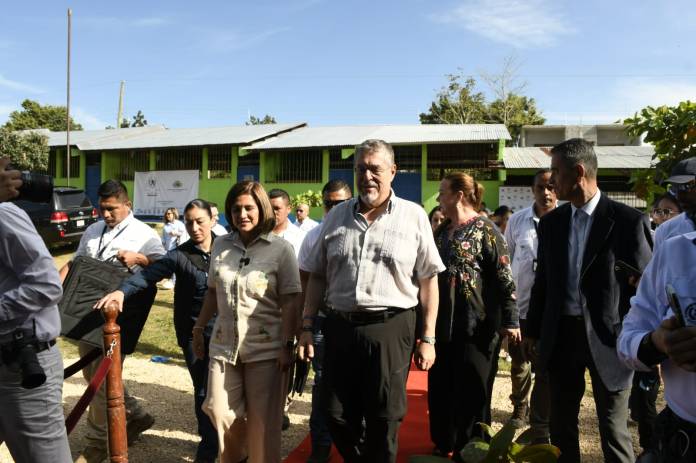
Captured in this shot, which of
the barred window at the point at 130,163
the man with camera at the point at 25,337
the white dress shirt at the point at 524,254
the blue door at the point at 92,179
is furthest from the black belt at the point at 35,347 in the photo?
the blue door at the point at 92,179

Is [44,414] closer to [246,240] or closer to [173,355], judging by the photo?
[246,240]

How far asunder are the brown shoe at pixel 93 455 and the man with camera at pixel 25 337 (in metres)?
1.56

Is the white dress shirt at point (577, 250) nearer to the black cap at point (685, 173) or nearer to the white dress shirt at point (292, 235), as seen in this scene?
the black cap at point (685, 173)

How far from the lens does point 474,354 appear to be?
3.82m

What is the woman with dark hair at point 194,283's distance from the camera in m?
3.88

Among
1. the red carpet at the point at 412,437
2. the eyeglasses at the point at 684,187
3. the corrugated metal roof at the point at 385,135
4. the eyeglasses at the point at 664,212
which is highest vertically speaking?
the corrugated metal roof at the point at 385,135

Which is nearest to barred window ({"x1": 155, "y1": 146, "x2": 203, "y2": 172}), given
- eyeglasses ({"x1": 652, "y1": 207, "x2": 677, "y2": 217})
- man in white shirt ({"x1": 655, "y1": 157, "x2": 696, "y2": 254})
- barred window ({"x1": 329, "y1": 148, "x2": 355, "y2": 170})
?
barred window ({"x1": 329, "y1": 148, "x2": 355, "y2": 170})

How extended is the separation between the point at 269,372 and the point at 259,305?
384mm

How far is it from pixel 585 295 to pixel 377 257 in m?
1.14

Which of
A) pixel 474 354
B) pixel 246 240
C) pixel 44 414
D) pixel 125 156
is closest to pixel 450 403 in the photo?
pixel 474 354

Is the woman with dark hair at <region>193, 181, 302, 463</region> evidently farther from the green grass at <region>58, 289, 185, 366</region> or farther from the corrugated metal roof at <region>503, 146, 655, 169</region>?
the corrugated metal roof at <region>503, 146, 655, 169</region>

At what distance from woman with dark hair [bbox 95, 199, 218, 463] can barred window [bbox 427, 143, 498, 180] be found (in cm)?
1611

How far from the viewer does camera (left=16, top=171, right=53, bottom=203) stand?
97.7 inches

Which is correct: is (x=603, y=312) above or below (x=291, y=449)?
above
